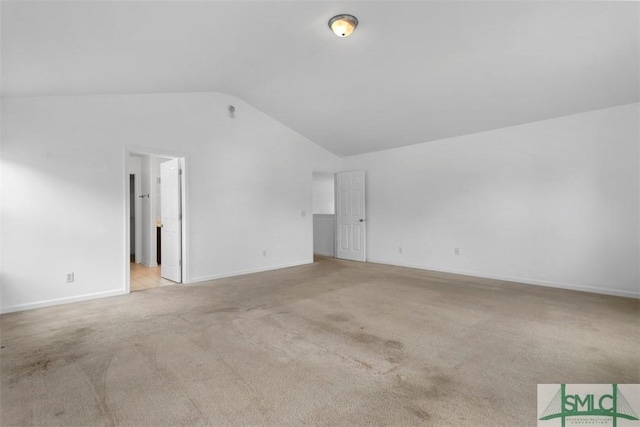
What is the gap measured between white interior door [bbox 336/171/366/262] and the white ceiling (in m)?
2.31

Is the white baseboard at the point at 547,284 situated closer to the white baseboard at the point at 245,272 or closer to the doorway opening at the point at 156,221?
the white baseboard at the point at 245,272

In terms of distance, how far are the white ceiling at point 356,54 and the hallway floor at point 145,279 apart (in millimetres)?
2782

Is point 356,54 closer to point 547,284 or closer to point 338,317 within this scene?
point 338,317

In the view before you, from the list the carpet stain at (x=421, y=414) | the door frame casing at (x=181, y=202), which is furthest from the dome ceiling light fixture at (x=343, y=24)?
the carpet stain at (x=421, y=414)

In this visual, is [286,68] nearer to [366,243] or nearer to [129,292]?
[129,292]

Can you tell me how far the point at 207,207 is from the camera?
17.0 feet

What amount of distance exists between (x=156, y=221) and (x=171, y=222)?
1403 mm

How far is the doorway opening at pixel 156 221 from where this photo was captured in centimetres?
490

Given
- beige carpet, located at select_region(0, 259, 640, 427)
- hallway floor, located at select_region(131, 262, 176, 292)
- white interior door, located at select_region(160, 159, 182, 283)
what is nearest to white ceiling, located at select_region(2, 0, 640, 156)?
white interior door, located at select_region(160, 159, 182, 283)

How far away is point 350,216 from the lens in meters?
7.30

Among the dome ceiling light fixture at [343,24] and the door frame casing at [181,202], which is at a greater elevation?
the dome ceiling light fixture at [343,24]

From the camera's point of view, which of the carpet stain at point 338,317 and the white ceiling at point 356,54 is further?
the carpet stain at point 338,317

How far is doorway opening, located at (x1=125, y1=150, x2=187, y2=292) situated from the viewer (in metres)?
4.90

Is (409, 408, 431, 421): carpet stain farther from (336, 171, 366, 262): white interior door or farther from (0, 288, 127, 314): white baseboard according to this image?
(336, 171, 366, 262): white interior door
